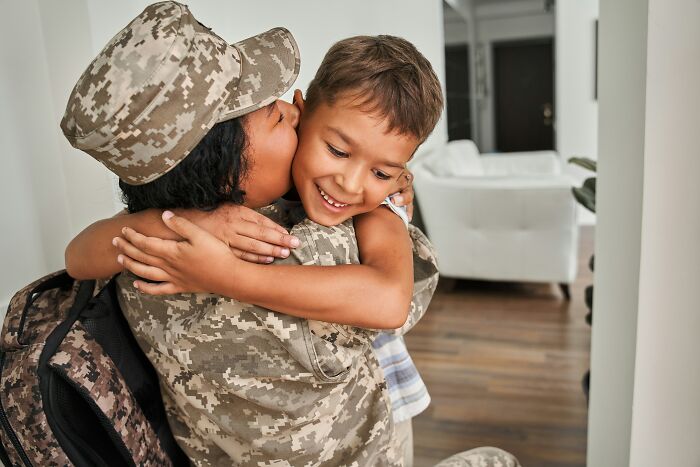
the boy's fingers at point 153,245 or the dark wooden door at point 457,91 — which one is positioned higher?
the boy's fingers at point 153,245

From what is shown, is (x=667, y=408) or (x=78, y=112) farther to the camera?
(x=667, y=408)

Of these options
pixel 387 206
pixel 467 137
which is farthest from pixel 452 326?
pixel 467 137

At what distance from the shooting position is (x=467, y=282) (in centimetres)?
432

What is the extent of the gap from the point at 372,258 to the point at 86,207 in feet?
2.53

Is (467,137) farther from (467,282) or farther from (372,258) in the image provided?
(372,258)

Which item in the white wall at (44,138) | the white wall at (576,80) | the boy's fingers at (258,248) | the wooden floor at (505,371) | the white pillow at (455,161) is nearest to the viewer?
the boy's fingers at (258,248)

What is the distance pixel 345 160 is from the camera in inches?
34.9

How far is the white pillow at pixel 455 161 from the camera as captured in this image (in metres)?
4.09

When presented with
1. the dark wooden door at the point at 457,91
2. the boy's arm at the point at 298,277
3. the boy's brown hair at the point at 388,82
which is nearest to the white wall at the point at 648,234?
the boy's brown hair at the point at 388,82

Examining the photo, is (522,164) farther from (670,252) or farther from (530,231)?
(670,252)

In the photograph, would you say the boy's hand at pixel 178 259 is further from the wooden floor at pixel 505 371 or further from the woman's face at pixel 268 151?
the wooden floor at pixel 505 371

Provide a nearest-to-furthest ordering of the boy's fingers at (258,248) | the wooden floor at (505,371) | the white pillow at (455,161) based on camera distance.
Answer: the boy's fingers at (258,248) → the wooden floor at (505,371) → the white pillow at (455,161)

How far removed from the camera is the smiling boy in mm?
735

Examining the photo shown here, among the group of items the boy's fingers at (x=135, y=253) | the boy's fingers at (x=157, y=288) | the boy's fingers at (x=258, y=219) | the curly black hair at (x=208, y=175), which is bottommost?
the boy's fingers at (x=157, y=288)
